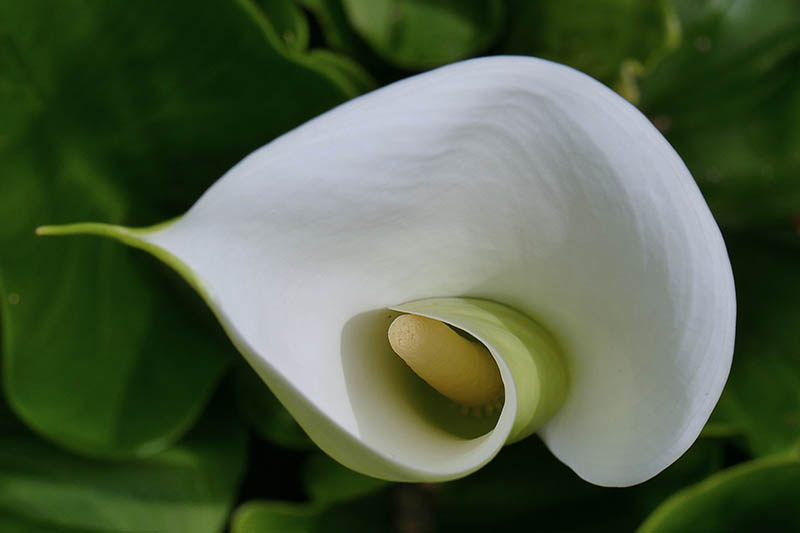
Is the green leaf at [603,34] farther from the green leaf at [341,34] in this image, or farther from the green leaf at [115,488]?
the green leaf at [115,488]

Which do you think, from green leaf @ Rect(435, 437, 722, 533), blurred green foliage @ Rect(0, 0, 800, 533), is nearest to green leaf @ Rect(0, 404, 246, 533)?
blurred green foliage @ Rect(0, 0, 800, 533)

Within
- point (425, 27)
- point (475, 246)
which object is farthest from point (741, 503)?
point (425, 27)

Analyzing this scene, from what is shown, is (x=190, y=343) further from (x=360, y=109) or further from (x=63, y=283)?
(x=360, y=109)

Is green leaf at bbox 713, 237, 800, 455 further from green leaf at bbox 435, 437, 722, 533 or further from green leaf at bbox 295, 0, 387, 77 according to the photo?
green leaf at bbox 295, 0, 387, 77

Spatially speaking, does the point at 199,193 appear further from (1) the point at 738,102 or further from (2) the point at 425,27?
(1) the point at 738,102

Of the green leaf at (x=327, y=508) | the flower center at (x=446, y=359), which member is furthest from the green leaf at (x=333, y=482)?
the flower center at (x=446, y=359)

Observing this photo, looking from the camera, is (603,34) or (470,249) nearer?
(470,249)

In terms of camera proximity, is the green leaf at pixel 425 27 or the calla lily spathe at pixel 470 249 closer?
the calla lily spathe at pixel 470 249
